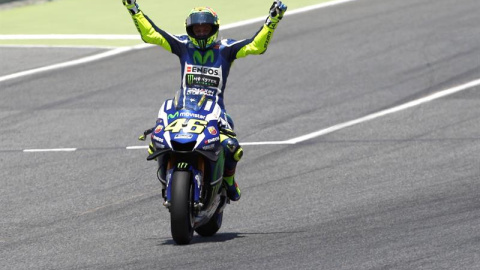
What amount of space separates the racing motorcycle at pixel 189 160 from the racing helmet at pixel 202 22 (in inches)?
23.2

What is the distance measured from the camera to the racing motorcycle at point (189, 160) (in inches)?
435

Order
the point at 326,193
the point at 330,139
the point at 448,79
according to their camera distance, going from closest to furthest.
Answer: the point at 326,193, the point at 330,139, the point at 448,79

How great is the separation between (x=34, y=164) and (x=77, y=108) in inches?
121

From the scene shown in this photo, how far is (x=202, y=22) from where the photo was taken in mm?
11891

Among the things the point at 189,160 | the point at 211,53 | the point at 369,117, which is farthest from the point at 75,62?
the point at 189,160

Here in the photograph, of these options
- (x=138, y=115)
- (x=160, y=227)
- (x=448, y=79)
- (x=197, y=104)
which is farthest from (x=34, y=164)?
(x=448, y=79)

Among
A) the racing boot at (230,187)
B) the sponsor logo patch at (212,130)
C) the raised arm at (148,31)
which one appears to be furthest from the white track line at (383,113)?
the sponsor logo patch at (212,130)

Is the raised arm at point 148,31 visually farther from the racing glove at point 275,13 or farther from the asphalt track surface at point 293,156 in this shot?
the asphalt track surface at point 293,156

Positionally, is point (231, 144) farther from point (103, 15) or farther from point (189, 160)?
point (103, 15)

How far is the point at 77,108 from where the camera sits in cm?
1927

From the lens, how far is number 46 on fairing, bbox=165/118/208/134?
1129 cm

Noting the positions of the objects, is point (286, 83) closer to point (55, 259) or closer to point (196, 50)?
point (196, 50)

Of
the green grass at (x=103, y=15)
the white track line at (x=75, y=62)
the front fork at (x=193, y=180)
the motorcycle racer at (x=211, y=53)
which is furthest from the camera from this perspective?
the green grass at (x=103, y=15)

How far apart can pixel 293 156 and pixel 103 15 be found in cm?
1000
